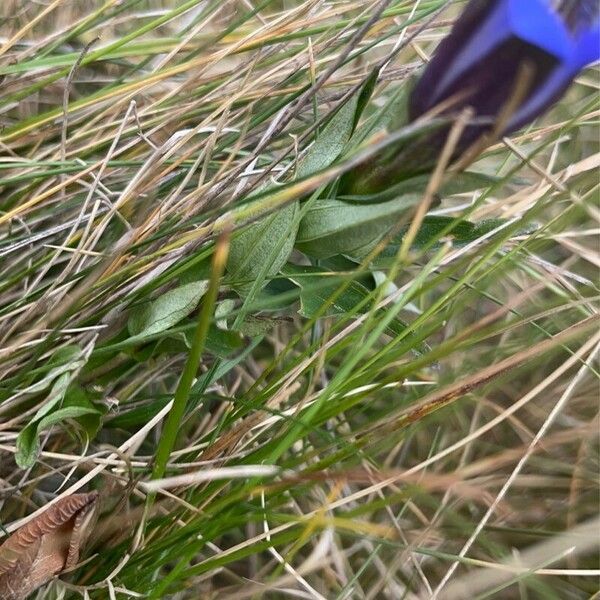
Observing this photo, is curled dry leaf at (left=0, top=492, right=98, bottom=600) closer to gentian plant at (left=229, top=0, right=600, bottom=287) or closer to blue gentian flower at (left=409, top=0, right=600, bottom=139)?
gentian plant at (left=229, top=0, right=600, bottom=287)

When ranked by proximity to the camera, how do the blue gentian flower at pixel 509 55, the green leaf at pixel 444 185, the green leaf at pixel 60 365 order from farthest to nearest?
the green leaf at pixel 60 365 → the green leaf at pixel 444 185 → the blue gentian flower at pixel 509 55

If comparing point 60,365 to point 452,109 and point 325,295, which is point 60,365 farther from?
point 452,109

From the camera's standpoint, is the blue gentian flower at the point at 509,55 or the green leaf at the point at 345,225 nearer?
the blue gentian flower at the point at 509,55

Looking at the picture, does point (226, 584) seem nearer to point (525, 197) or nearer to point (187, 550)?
point (187, 550)

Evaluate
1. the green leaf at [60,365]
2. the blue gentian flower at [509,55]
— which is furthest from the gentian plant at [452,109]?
the green leaf at [60,365]

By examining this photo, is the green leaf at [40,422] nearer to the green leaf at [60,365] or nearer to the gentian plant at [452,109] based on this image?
the green leaf at [60,365]

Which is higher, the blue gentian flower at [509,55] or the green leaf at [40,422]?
the blue gentian flower at [509,55]
